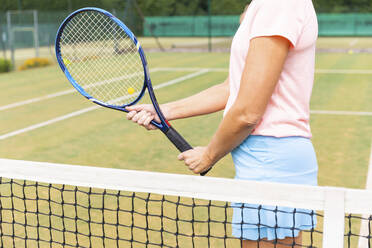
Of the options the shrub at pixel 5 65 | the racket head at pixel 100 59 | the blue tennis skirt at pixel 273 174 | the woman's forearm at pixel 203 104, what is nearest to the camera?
the blue tennis skirt at pixel 273 174

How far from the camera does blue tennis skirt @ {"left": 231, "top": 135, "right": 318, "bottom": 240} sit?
1.75 meters

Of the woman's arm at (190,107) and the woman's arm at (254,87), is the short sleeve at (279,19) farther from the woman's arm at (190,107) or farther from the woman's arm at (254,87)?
the woman's arm at (190,107)

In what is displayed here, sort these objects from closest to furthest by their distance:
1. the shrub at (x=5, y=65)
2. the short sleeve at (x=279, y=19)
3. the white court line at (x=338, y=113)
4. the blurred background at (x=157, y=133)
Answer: the short sleeve at (x=279, y=19)
the blurred background at (x=157, y=133)
the white court line at (x=338, y=113)
the shrub at (x=5, y=65)

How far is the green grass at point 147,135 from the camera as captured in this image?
17.0 feet

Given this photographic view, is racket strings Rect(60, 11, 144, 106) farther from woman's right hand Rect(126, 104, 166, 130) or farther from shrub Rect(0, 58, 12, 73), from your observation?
woman's right hand Rect(126, 104, 166, 130)

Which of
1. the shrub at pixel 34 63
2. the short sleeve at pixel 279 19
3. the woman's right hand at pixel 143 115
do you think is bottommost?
the shrub at pixel 34 63

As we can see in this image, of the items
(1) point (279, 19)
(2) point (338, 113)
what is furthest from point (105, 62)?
(1) point (279, 19)

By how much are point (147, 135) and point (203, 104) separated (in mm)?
4277

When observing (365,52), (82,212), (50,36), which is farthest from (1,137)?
(365,52)

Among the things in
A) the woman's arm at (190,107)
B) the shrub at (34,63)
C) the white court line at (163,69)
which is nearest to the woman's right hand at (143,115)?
the woman's arm at (190,107)

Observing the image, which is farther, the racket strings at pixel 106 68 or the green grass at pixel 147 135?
the racket strings at pixel 106 68

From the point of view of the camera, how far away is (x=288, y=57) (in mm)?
1686

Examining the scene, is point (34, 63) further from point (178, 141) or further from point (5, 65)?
point (178, 141)

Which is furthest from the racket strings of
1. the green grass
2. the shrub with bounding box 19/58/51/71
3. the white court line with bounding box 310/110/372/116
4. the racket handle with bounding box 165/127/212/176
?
the racket handle with bounding box 165/127/212/176
